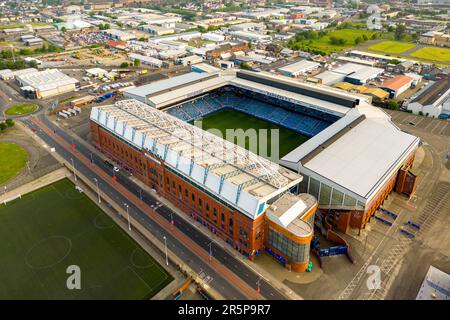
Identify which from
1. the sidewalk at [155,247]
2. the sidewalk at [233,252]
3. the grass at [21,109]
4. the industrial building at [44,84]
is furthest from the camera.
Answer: the industrial building at [44,84]

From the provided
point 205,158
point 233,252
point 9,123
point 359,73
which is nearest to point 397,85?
point 359,73

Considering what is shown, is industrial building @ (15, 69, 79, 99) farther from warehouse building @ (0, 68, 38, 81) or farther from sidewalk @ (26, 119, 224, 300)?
sidewalk @ (26, 119, 224, 300)

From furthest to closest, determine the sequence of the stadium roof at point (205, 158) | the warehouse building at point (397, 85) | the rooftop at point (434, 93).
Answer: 1. the warehouse building at point (397, 85)
2. the rooftop at point (434, 93)
3. the stadium roof at point (205, 158)

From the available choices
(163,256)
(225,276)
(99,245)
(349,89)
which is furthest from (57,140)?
(349,89)

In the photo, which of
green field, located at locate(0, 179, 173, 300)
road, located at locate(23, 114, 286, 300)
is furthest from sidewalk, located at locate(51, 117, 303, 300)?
green field, located at locate(0, 179, 173, 300)

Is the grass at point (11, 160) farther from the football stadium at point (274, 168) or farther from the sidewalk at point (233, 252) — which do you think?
the sidewalk at point (233, 252)

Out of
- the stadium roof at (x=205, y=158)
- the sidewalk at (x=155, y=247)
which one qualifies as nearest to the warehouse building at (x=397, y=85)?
the stadium roof at (x=205, y=158)
